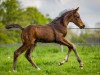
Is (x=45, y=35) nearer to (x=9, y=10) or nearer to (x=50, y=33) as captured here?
(x=50, y=33)

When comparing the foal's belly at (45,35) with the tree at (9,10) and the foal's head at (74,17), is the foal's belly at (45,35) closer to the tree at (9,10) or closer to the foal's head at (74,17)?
the foal's head at (74,17)

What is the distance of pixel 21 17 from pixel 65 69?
56.6m

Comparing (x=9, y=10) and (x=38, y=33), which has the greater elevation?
(x=38, y=33)

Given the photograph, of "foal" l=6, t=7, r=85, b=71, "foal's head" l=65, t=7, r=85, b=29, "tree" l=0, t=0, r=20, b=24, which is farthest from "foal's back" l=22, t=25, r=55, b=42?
"tree" l=0, t=0, r=20, b=24

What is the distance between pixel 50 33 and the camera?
1430cm

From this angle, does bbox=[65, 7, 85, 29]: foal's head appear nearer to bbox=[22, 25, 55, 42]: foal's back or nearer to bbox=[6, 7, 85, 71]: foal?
bbox=[6, 7, 85, 71]: foal

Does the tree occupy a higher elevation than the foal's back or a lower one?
lower

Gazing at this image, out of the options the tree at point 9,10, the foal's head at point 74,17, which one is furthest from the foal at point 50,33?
the tree at point 9,10

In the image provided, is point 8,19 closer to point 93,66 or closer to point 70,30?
point 70,30

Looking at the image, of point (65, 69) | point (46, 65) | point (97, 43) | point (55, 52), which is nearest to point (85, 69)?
point (65, 69)

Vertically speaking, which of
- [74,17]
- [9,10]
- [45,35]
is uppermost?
[74,17]

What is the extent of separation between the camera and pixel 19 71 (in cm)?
1396

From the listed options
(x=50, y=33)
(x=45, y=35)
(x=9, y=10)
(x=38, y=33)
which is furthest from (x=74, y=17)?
(x=9, y=10)

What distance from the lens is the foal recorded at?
555 inches
